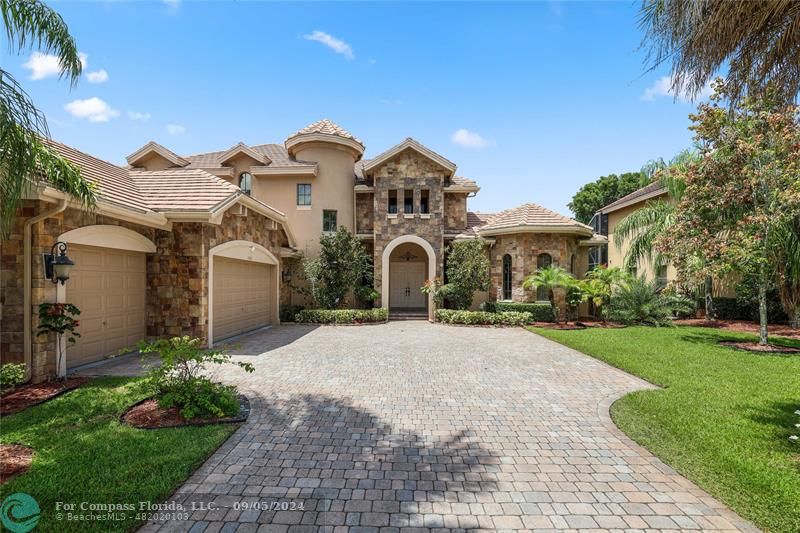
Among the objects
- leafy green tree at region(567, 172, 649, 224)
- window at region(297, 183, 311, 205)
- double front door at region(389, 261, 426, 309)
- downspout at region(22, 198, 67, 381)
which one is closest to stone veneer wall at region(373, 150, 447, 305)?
double front door at region(389, 261, 426, 309)

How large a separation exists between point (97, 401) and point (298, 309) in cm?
1099

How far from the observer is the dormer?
1805 cm

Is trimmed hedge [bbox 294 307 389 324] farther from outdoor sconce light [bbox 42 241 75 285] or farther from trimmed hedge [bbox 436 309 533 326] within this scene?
outdoor sconce light [bbox 42 241 75 285]

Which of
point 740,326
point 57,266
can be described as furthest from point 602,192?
point 57,266

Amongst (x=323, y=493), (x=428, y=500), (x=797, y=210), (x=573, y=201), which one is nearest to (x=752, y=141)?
(x=797, y=210)

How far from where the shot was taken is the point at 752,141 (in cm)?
1027

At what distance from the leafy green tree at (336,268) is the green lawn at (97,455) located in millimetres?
10389

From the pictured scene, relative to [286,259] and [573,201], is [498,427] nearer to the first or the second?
[286,259]

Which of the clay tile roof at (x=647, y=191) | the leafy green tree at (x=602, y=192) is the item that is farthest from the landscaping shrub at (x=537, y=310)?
the leafy green tree at (x=602, y=192)

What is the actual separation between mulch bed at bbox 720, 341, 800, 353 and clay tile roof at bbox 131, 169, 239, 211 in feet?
51.2

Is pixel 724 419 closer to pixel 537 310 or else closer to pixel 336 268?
pixel 537 310

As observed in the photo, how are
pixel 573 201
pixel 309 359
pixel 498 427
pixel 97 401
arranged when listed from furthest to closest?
pixel 573 201 → pixel 309 359 → pixel 97 401 → pixel 498 427

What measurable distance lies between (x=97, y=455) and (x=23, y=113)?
4069 mm

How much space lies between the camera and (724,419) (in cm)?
532
